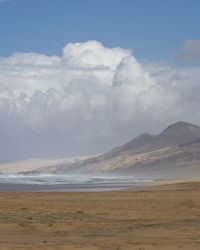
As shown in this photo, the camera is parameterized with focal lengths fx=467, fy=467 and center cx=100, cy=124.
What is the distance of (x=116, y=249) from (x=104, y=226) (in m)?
4.94

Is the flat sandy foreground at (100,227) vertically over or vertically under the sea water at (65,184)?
under

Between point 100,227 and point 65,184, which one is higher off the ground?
point 65,184

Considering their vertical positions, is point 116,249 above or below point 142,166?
below

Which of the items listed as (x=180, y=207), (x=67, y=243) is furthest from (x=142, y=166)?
(x=67, y=243)

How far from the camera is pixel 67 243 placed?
1288cm

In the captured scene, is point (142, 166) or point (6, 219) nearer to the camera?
point (6, 219)

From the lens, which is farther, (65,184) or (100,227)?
(65,184)

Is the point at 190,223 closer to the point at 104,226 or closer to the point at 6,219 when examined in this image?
the point at 104,226

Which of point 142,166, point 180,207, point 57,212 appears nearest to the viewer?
point 57,212

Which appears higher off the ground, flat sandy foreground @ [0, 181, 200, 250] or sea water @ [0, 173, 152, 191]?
sea water @ [0, 173, 152, 191]

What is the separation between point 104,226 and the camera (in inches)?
661

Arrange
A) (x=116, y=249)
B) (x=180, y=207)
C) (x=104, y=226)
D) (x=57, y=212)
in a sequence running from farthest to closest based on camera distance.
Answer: (x=180, y=207) < (x=57, y=212) < (x=104, y=226) < (x=116, y=249)

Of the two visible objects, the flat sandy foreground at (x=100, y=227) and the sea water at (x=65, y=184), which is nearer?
the flat sandy foreground at (x=100, y=227)

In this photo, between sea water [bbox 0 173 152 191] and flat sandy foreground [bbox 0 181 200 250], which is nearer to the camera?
flat sandy foreground [bbox 0 181 200 250]
